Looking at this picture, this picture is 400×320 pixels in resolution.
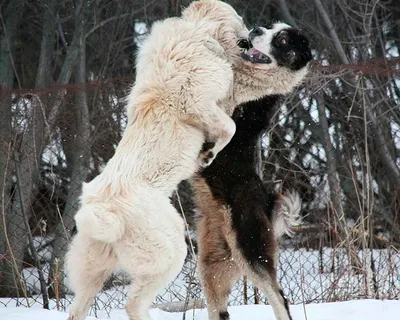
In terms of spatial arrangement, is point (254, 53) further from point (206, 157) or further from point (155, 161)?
point (155, 161)

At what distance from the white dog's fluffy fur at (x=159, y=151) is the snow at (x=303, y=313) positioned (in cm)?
130

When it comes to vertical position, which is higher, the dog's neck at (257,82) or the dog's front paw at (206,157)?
the dog's neck at (257,82)

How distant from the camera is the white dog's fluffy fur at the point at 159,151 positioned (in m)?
4.16

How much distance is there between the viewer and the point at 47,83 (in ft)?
31.5

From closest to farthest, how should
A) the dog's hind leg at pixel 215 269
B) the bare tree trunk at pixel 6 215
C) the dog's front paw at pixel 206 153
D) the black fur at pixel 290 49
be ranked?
the dog's front paw at pixel 206 153 → the black fur at pixel 290 49 → the dog's hind leg at pixel 215 269 → the bare tree trunk at pixel 6 215

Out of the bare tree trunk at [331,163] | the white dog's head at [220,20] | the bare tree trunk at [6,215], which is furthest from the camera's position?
the bare tree trunk at [331,163]

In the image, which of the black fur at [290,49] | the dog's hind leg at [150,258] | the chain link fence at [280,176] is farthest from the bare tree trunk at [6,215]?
A: the black fur at [290,49]

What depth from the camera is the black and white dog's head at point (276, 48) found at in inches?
201

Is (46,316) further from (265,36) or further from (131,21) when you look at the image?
(131,21)

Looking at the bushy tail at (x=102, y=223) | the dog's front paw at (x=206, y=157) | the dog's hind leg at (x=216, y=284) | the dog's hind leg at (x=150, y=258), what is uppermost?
the dog's front paw at (x=206, y=157)

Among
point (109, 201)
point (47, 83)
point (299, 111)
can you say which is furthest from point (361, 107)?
point (109, 201)

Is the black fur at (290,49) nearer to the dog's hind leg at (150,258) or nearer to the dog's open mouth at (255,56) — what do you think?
the dog's open mouth at (255,56)

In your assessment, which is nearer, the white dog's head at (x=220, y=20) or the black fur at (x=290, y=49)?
the white dog's head at (x=220, y=20)

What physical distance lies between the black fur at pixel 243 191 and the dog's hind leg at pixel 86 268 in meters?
1.15
